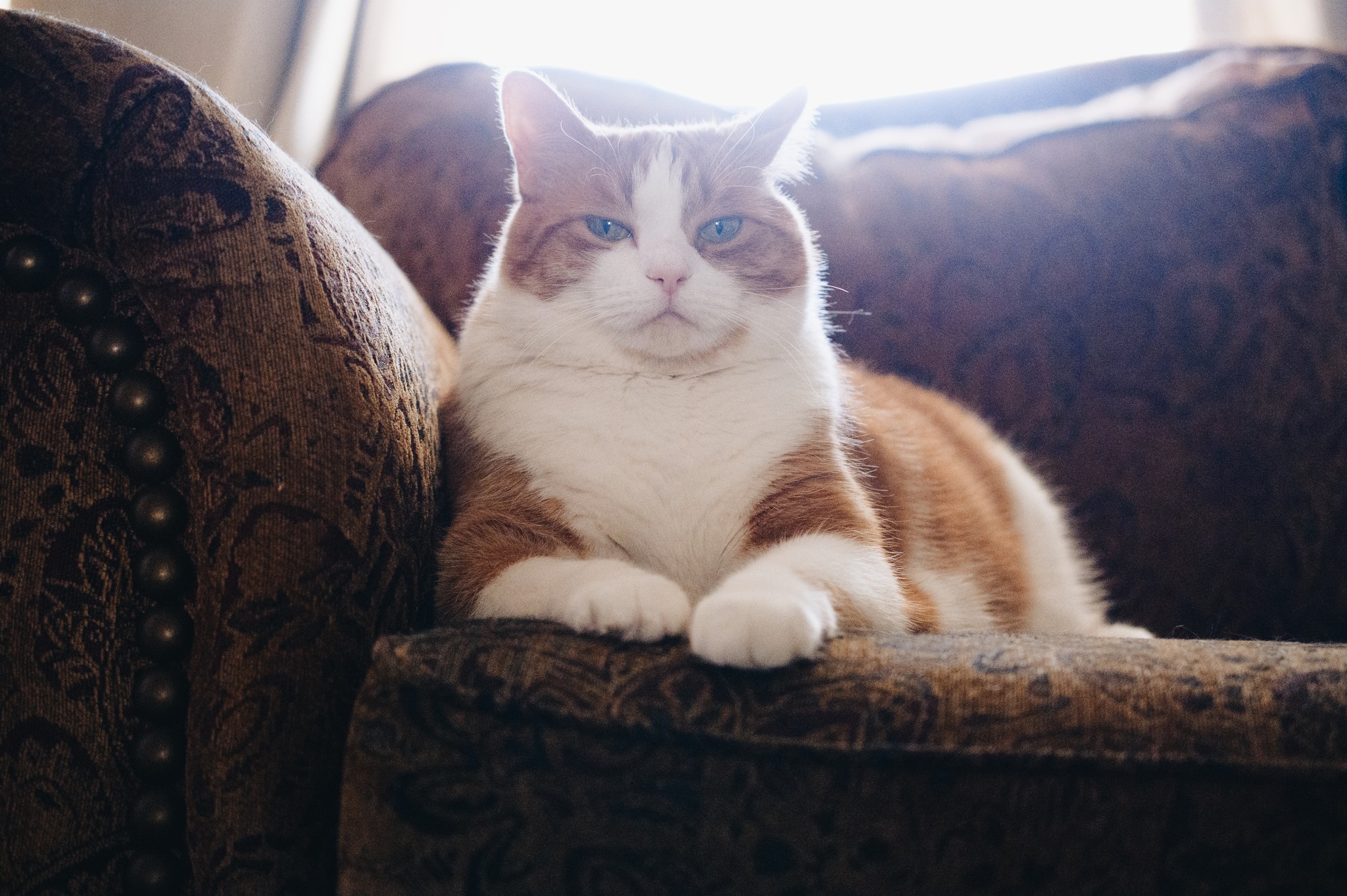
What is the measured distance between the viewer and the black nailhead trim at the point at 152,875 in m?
0.74

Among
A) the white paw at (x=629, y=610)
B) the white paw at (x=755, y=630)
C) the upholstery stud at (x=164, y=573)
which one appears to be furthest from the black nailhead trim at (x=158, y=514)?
the white paw at (x=755, y=630)

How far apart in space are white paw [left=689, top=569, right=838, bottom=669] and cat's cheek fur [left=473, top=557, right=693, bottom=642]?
0.13 ft

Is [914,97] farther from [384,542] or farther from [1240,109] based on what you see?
[384,542]

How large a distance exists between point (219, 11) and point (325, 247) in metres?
2.07

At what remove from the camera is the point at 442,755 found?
633 millimetres

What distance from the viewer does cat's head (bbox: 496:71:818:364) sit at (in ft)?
3.71

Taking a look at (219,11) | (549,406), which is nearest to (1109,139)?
(549,406)

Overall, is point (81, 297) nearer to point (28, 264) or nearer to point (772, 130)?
point (28, 264)

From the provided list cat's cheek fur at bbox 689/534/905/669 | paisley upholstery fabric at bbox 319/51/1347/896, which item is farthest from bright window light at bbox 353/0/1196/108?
cat's cheek fur at bbox 689/534/905/669

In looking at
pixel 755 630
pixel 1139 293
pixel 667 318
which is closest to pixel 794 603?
pixel 755 630

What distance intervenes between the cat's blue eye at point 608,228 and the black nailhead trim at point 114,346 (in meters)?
0.59

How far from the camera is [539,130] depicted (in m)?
1.23

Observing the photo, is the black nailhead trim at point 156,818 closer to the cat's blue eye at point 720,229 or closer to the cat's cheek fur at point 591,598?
the cat's cheek fur at point 591,598

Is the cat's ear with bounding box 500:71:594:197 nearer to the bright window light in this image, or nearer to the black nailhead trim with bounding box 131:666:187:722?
the black nailhead trim with bounding box 131:666:187:722
